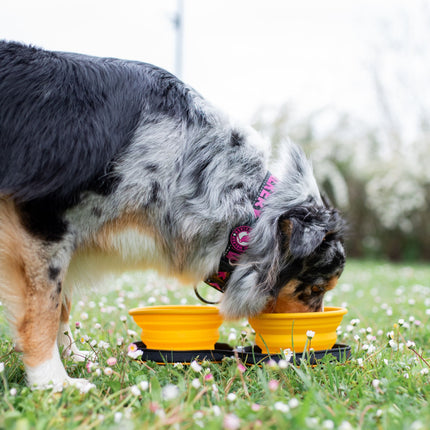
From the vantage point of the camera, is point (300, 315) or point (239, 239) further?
point (239, 239)

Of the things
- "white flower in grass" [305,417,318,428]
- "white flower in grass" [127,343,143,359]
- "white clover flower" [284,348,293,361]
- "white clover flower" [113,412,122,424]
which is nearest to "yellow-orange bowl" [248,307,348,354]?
"white clover flower" [284,348,293,361]

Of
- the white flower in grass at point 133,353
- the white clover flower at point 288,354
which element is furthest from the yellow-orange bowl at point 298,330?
the white flower in grass at point 133,353

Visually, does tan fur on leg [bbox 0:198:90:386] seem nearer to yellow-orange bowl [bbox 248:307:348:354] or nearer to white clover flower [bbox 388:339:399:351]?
yellow-orange bowl [bbox 248:307:348:354]

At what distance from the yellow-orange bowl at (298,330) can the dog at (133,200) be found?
17cm

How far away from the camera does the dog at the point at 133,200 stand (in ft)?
7.32

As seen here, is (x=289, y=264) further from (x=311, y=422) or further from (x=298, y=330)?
(x=311, y=422)

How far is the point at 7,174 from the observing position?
7.23 ft

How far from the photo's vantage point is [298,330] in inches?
102

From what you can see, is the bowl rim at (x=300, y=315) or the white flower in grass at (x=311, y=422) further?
the bowl rim at (x=300, y=315)

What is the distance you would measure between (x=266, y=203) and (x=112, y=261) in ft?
3.15

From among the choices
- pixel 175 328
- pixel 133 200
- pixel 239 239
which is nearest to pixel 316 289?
pixel 239 239

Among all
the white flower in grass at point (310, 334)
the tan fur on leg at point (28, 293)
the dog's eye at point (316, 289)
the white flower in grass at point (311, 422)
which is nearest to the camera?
the white flower in grass at point (311, 422)

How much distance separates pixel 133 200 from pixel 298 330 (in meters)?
1.16

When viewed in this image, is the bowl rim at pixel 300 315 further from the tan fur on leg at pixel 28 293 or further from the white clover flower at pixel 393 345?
the tan fur on leg at pixel 28 293
